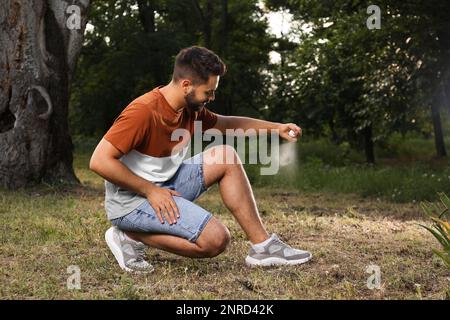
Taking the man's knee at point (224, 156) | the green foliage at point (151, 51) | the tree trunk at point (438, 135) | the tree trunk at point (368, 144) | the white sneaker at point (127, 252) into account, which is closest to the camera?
the white sneaker at point (127, 252)

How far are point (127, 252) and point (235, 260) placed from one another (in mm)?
798

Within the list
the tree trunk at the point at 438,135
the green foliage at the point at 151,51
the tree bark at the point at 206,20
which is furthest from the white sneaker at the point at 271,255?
the green foliage at the point at 151,51

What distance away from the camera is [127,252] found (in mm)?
4562

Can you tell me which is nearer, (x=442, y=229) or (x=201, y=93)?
(x=442, y=229)

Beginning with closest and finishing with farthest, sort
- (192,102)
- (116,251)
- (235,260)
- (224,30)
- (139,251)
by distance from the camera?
(192,102), (116,251), (139,251), (235,260), (224,30)

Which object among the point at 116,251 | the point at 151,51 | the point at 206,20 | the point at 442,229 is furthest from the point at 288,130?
the point at 151,51

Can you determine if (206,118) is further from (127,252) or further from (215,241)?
(127,252)

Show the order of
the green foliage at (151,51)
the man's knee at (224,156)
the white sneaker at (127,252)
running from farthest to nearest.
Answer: the green foliage at (151,51) < the man's knee at (224,156) < the white sneaker at (127,252)

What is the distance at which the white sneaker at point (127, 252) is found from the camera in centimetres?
448

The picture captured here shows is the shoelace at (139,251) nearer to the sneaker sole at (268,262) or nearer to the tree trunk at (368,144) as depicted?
the sneaker sole at (268,262)

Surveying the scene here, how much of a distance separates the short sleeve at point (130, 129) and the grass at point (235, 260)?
80 centimetres

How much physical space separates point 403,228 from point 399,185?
3.36m

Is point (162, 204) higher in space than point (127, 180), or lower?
lower

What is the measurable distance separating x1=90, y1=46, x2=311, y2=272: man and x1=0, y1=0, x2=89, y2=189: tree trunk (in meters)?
5.20
